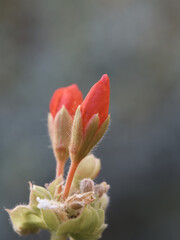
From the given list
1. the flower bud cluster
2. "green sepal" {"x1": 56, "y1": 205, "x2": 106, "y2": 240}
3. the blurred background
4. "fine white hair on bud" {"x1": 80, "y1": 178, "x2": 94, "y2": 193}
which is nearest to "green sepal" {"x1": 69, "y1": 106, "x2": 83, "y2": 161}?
Result: the flower bud cluster

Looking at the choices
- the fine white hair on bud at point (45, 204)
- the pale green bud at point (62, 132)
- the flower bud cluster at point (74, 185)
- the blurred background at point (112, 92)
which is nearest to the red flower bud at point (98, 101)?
the flower bud cluster at point (74, 185)

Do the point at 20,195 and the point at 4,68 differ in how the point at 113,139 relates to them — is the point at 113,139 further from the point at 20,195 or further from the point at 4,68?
the point at 4,68

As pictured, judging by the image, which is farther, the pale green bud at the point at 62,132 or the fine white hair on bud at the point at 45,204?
the pale green bud at the point at 62,132

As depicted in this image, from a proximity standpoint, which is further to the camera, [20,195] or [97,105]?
[20,195]

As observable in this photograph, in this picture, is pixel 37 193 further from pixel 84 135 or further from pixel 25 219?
pixel 84 135

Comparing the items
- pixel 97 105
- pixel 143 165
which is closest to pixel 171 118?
pixel 143 165

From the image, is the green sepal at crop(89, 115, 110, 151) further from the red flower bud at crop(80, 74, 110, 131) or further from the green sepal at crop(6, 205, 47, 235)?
the green sepal at crop(6, 205, 47, 235)

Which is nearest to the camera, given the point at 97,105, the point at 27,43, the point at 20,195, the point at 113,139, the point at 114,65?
the point at 97,105

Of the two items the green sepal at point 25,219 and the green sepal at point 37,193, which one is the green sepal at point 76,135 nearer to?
the green sepal at point 37,193
